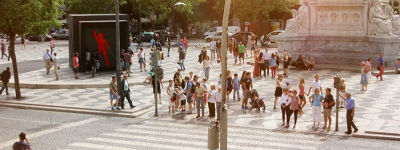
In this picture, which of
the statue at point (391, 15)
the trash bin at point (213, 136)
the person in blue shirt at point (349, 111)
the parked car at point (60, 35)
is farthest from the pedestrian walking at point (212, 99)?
the parked car at point (60, 35)

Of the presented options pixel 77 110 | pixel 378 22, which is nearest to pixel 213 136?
pixel 77 110

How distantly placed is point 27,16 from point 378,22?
20.9 metres

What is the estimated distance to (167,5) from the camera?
61375mm

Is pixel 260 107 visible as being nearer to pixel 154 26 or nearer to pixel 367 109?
pixel 367 109

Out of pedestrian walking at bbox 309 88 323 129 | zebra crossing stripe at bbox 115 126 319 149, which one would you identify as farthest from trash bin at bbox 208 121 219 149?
pedestrian walking at bbox 309 88 323 129

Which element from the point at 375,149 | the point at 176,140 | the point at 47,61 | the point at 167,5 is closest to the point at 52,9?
the point at 47,61

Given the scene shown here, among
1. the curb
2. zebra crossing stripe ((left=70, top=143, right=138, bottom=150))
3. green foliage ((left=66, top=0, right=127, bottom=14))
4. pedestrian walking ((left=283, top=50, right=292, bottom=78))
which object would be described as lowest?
zebra crossing stripe ((left=70, top=143, right=138, bottom=150))

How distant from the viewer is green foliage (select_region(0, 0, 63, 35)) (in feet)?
81.5

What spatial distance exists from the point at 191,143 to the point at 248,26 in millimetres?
49202

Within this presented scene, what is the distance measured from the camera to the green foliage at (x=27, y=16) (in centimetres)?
2483

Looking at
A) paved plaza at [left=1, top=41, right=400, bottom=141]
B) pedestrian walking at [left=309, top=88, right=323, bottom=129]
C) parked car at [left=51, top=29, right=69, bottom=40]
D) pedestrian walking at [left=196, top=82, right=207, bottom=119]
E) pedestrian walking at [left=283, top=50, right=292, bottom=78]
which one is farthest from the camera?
parked car at [left=51, top=29, right=69, bottom=40]

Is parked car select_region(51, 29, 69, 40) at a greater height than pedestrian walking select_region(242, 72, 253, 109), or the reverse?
parked car select_region(51, 29, 69, 40)

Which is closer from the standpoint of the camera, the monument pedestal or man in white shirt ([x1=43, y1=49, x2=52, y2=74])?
man in white shirt ([x1=43, y1=49, x2=52, y2=74])

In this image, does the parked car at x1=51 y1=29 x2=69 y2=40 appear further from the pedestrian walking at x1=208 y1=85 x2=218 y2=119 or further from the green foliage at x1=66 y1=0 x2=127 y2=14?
the pedestrian walking at x1=208 y1=85 x2=218 y2=119
